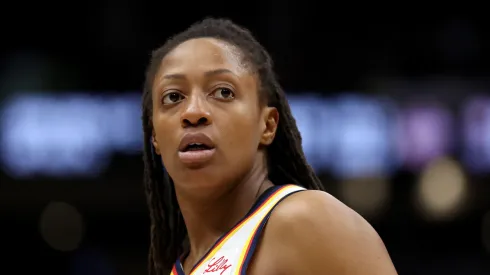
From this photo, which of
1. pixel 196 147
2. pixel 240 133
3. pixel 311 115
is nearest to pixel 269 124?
pixel 240 133

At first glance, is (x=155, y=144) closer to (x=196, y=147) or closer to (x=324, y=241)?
(x=196, y=147)

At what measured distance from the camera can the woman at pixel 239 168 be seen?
8.36 feet

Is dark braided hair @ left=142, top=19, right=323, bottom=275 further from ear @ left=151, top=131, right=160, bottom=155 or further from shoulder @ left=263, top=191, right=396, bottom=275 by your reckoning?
shoulder @ left=263, top=191, right=396, bottom=275

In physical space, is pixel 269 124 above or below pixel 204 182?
above

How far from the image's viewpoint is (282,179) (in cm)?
314

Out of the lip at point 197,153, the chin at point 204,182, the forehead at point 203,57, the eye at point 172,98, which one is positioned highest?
the forehead at point 203,57

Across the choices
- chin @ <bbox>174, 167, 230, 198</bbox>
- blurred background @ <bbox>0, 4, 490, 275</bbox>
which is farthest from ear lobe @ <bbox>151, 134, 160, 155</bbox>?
blurred background @ <bbox>0, 4, 490, 275</bbox>

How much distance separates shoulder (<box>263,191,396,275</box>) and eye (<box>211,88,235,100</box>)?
0.44 m

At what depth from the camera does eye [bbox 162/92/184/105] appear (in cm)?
290

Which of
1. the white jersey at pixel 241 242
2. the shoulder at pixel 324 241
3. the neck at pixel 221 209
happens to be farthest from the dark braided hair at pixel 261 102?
the shoulder at pixel 324 241

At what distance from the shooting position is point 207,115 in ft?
9.16

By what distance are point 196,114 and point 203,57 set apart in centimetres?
22

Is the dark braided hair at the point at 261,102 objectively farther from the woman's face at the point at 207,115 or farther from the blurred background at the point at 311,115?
the blurred background at the point at 311,115

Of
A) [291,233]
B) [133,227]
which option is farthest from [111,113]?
[291,233]
